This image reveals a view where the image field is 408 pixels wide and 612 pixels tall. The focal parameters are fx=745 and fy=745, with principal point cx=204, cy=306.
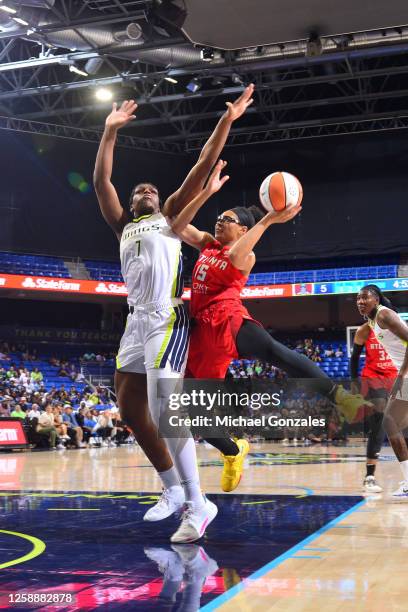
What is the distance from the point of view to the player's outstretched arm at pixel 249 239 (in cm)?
492

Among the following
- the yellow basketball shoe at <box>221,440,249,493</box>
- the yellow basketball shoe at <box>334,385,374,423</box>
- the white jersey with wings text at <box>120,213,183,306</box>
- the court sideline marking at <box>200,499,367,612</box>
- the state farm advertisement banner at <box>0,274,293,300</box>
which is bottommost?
the court sideline marking at <box>200,499,367,612</box>

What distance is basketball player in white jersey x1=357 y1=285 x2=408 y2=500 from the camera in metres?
6.98

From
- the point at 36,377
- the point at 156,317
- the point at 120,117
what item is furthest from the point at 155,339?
the point at 36,377

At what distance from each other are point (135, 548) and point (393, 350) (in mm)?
3863

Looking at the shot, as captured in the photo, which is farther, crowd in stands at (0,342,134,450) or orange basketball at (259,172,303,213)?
crowd in stands at (0,342,134,450)

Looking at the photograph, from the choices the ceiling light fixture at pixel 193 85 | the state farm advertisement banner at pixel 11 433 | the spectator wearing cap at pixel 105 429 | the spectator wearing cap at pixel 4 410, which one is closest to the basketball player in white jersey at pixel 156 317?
the state farm advertisement banner at pixel 11 433

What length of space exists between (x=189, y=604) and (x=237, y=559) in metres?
0.97

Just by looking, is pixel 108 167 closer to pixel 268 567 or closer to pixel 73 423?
pixel 268 567

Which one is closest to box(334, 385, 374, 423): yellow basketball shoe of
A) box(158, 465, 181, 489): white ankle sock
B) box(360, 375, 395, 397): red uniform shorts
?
box(158, 465, 181, 489): white ankle sock

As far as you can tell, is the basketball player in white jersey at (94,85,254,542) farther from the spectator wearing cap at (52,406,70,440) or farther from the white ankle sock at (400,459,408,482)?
the spectator wearing cap at (52,406,70,440)

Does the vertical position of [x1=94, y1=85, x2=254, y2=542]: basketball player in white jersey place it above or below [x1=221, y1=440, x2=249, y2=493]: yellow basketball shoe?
above

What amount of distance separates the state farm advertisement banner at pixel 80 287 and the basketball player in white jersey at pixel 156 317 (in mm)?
21546

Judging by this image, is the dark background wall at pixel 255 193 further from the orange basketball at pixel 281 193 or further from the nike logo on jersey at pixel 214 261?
the orange basketball at pixel 281 193

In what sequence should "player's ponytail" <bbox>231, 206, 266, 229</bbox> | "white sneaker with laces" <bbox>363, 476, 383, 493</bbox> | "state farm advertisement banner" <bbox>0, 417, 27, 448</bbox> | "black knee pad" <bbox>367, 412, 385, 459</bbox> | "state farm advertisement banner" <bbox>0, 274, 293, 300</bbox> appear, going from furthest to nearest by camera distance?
"state farm advertisement banner" <bbox>0, 274, 293, 300</bbox> → "state farm advertisement banner" <bbox>0, 417, 27, 448</bbox> → "black knee pad" <bbox>367, 412, 385, 459</bbox> → "white sneaker with laces" <bbox>363, 476, 383, 493</bbox> → "player's ponytail" <bbox>231, 206, 266, 229</bbox>
